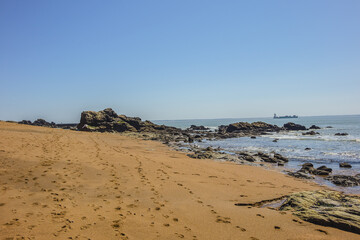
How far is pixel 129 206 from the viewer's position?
679cm

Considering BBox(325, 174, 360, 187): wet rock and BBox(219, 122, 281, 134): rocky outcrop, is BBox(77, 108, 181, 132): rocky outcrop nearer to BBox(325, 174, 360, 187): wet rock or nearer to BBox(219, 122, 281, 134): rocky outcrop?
BBox(219, 122, 281, 134): rocky outcrop

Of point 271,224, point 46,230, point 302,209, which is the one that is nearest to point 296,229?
point 271,224

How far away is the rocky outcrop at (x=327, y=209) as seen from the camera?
5.93 metres

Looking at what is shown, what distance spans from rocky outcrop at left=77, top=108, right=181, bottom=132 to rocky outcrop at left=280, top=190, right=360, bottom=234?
169ft

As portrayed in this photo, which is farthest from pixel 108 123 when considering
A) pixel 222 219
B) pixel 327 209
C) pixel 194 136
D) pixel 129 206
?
pixel 327 209

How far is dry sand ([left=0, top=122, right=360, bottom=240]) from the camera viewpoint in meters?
5.16

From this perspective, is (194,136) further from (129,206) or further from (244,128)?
(129,206)

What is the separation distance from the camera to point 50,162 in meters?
11.1

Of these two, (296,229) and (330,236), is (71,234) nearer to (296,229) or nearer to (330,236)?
(296,229)

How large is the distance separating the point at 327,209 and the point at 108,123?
181 feet

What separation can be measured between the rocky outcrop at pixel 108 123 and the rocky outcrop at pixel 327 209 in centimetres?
5150

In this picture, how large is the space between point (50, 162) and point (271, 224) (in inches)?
441

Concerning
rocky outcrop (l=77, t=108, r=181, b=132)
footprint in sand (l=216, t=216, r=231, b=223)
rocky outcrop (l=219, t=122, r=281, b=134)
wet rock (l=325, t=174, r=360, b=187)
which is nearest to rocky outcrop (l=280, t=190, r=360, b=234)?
footprint in sand (l=216, t=216, r=231, b=223)

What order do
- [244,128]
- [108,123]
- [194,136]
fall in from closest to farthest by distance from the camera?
[194,136], [108,123], [244,128]
